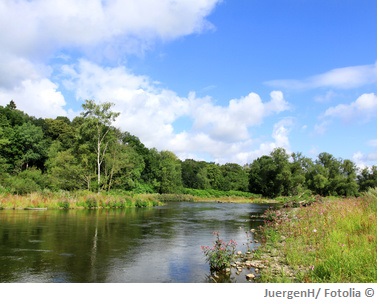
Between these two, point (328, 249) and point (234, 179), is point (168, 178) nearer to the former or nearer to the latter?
point (234, 179)

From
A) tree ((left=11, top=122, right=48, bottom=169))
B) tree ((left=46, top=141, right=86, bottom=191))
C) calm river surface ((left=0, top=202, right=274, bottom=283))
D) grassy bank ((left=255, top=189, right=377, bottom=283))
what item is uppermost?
tree ((left=11, top=122, right=48, bottom=169))

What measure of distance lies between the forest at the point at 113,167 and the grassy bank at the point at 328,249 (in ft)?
91.5

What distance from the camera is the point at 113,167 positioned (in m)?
45.8

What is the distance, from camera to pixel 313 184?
84188 millimetres

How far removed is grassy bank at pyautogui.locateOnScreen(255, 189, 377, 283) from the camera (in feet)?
23.4

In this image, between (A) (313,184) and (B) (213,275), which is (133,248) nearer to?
(B) (213,275)

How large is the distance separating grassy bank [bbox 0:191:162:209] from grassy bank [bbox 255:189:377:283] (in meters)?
22.0

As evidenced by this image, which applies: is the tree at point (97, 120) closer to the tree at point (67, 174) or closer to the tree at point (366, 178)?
the tree at point (67, 174)

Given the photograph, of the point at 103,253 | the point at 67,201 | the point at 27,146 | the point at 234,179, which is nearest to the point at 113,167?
the point at 67,201

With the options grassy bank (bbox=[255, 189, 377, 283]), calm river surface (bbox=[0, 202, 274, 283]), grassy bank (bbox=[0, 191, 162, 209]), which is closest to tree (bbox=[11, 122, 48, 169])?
grassy bank (bbox=[0, 191, 162, 209])

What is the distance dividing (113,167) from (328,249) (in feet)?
130

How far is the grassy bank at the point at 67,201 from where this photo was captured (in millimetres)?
28281

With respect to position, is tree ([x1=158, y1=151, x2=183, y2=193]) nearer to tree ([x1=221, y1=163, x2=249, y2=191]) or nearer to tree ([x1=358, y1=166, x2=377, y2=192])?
tree ([x1=221, y1=163, x2=249, y2=191])
